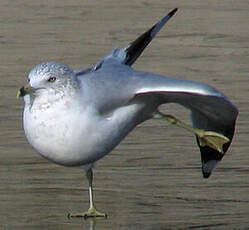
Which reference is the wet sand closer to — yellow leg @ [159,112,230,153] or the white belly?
yellow leg @ [159,112,230,153]

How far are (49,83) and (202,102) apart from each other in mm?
1101

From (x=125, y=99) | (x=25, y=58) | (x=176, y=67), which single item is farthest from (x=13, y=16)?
(x=125, y=99)

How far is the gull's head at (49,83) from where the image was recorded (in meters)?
7.24

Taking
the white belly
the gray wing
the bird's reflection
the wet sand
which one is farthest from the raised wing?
the bird's reflection

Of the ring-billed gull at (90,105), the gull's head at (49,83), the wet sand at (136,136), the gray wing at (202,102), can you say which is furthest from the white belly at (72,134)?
the wet sand at (136,136)

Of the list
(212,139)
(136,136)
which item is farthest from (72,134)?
(136,136)

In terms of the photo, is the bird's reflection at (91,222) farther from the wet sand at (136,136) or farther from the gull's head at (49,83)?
the gull's head at (49,83)

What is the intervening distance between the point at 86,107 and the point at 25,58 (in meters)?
5.24

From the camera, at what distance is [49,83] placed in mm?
7293

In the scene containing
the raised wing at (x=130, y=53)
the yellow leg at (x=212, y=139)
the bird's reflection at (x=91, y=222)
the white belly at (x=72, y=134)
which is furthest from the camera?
the raised wing at (x=130, y=53)

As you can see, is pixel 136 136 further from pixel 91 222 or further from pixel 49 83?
pixel 49 83

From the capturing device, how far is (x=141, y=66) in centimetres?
1205

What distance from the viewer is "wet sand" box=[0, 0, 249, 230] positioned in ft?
24.8

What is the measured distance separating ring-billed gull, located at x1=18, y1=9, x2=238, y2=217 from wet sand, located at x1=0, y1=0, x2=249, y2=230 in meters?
0.31
